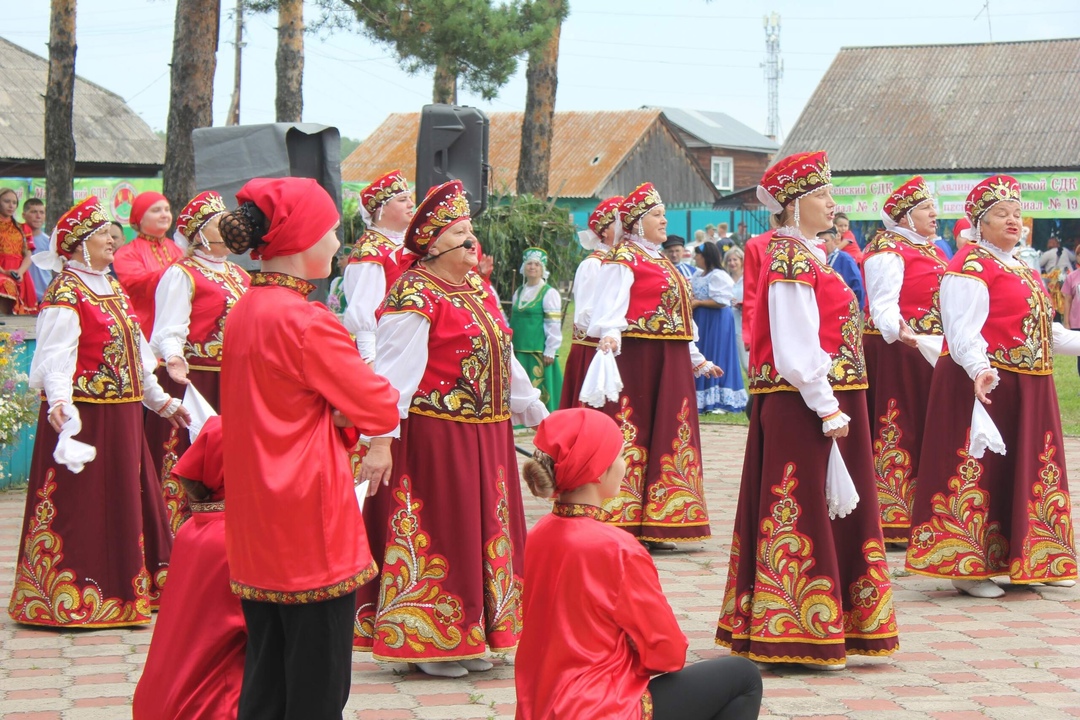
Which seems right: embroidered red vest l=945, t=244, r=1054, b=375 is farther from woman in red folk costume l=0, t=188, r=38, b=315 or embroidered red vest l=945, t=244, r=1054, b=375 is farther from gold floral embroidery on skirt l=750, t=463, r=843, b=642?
woman in red folk costume l=0, t=188, r=38, b=315

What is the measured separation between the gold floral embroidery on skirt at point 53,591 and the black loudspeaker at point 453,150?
353 centimetres

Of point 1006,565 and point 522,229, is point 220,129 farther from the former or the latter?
point 522,229

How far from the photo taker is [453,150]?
30.9 ft

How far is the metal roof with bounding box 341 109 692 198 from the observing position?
154ft

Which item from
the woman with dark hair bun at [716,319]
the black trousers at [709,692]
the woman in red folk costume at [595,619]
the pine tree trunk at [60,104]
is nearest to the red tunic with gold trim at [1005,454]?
the black trousers at [709,692]

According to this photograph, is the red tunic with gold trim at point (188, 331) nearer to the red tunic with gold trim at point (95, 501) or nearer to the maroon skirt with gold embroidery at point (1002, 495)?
the red tunic with gold trim at point (95, 501)

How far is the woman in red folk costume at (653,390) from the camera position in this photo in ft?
27.2

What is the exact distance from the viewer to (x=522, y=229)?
15.0 metres

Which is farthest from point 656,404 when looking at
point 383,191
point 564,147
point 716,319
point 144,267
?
point 564,147

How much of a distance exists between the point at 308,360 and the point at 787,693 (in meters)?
2.61

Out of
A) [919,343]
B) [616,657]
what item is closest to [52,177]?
[919,343]

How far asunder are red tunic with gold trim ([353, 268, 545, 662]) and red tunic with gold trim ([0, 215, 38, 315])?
369 inches

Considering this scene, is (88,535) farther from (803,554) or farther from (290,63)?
(290,63)

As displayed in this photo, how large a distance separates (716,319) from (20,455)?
7512mm
